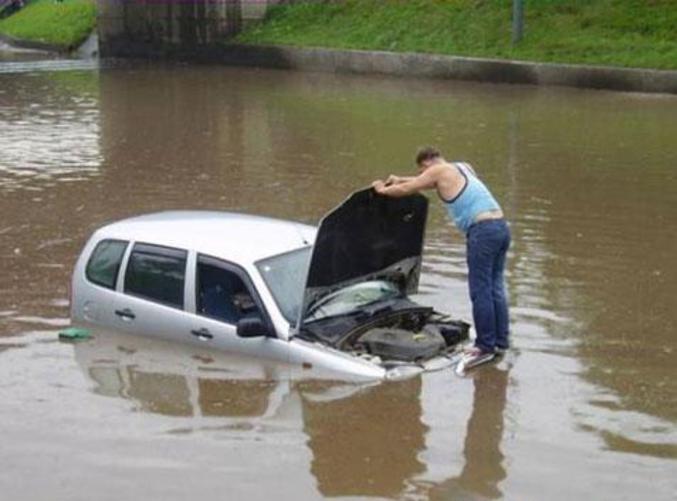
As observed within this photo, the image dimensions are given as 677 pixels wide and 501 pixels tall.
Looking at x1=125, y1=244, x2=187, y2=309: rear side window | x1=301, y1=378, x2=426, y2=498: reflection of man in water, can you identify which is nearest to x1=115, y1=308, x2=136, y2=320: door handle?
x1=125, y1=244, x2=187, y2=309: rear side window

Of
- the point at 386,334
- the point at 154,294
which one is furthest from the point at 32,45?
the point at 386,334

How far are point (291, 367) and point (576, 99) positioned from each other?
21.1m

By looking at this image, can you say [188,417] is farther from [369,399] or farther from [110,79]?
[110,79]

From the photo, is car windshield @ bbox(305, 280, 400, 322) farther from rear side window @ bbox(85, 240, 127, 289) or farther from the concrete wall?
the concrete wall

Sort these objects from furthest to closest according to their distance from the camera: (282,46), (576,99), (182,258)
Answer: (282,46), (576,99), (182,258)

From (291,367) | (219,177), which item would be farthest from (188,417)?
(219,177)

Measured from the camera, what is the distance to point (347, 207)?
9.37 metres

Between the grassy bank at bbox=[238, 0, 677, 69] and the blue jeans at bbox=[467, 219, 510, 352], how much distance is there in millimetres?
22486

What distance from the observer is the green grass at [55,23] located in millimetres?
52969

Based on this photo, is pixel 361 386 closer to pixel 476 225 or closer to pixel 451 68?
pixel 476 225

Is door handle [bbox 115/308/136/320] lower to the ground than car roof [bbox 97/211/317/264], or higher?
lower

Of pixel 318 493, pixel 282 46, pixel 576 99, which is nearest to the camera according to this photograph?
pixel 318 493

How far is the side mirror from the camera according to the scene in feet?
30.1

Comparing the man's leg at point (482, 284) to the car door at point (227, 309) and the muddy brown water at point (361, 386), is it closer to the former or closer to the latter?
the muddy brown water at point (361, 386)
